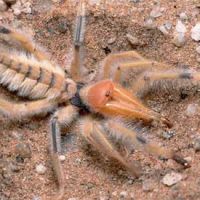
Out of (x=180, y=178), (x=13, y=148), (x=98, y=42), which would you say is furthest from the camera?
(x=98, y=42)

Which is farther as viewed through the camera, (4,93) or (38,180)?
(4,93)

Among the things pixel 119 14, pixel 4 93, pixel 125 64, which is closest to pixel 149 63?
pixel 125 64

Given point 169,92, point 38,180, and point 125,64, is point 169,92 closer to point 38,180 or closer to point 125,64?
point 125,64

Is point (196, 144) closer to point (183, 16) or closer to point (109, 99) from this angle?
point (109, 99)

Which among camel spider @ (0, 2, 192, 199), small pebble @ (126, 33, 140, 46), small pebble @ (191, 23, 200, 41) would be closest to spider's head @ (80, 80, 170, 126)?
camel spider @ (0, 2, 192, 199)

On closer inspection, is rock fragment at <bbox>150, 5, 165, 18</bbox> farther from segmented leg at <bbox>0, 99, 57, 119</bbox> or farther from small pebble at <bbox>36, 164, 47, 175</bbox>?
small pebble at <bbox>36, 164, 47, 175</bbox>

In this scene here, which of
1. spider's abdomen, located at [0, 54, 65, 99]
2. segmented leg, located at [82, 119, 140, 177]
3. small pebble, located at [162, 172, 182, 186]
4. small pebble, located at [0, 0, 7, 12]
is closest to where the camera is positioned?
small pebble, located at [162, 172, 182, 186]

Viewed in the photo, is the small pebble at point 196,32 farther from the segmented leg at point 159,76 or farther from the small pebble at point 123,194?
the small pebble at point 123,194

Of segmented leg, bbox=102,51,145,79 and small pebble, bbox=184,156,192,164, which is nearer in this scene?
small pebble, bbox=184,156,192,164
